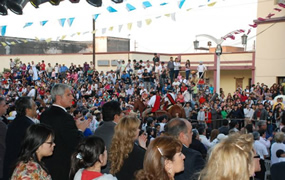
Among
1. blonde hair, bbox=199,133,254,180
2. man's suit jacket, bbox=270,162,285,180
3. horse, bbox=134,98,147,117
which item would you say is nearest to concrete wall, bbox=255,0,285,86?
horse, bbox=134,98,147,117

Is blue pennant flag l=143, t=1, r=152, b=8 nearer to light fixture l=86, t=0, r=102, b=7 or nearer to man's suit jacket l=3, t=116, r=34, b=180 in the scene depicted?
light fixture l=86, t=0, r=102, b=7

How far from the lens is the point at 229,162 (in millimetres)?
2461

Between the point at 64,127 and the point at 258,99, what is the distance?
14420mm

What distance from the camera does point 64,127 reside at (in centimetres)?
462

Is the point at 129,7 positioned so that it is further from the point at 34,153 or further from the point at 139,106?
the point at 34,153

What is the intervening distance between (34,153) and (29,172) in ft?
0.80

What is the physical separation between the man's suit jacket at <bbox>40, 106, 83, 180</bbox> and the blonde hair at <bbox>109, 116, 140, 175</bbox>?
0.72 meters

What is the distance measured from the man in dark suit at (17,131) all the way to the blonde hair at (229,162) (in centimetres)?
292

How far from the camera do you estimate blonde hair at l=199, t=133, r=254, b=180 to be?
96.4 inches

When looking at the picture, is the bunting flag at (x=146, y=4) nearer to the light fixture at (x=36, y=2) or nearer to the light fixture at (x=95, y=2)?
the light fixture at (x=95, y=2)

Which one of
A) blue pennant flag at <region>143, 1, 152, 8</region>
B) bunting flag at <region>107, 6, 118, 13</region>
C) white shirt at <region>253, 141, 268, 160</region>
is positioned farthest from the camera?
bunting flag at <region>107, 6, 118, 13</region>

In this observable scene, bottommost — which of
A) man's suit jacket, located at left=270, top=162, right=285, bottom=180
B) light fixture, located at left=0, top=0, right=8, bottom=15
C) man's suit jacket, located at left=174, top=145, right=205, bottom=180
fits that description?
man's suit jacket, located at left=270, top=162, right=285, bottom=180

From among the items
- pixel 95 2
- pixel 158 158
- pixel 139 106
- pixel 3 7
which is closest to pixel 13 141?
pixel 158 158

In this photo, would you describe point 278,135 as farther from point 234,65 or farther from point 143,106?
point 234,65
